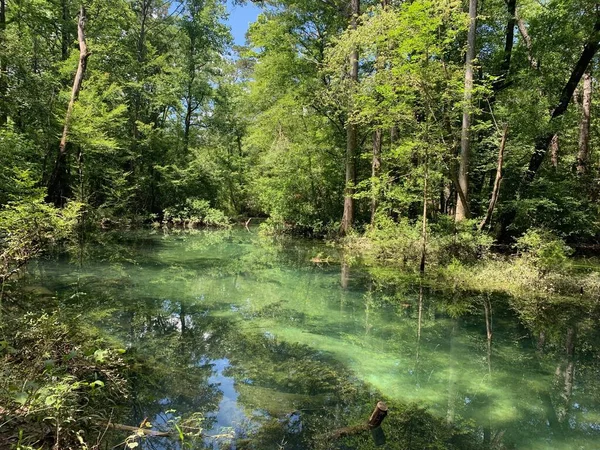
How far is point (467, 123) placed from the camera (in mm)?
12156

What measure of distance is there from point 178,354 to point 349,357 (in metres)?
2.39

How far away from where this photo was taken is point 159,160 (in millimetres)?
26312

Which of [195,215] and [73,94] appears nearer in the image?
[73,94]

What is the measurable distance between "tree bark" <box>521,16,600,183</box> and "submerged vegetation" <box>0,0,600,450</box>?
2.7 inches

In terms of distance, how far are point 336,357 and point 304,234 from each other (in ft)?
51.3

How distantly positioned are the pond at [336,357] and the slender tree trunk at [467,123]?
11.1ft

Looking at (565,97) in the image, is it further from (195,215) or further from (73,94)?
(195,215)

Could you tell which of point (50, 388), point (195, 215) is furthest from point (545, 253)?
point (195, 215)

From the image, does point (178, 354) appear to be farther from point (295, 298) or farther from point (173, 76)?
point (173, 76)

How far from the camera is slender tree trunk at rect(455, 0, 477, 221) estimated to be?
37.9 ft

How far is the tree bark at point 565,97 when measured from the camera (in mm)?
12703

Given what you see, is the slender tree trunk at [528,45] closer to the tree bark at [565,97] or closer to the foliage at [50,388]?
the tree bark at [565,97]

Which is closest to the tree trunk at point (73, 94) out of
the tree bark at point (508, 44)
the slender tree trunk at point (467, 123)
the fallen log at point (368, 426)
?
the slender tree trunk at point (467, 123)

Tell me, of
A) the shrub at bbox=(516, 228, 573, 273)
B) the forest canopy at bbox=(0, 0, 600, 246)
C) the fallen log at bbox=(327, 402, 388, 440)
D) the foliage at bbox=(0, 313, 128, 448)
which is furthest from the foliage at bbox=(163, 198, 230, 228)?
the fallen log at bbox=(327, 402, 388, 440)
